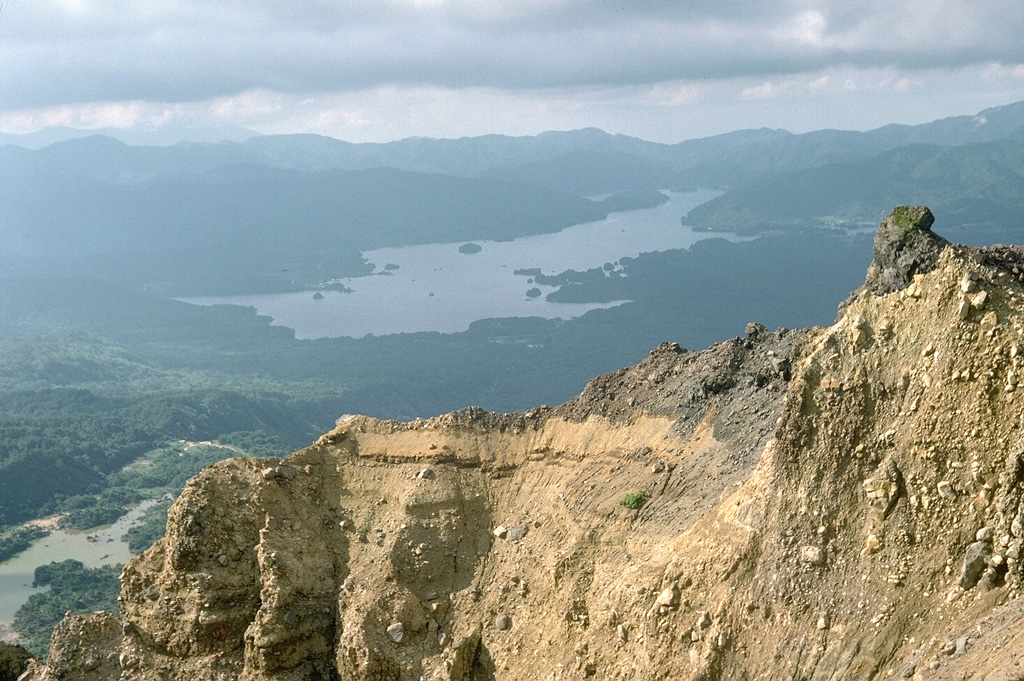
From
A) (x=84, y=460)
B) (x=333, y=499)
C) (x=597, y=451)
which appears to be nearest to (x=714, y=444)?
(x=597, y=451)

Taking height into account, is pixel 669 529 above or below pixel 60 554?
above

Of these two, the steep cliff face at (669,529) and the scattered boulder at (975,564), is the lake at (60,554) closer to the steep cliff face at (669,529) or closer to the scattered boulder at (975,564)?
the steep cliff face at (669,529)

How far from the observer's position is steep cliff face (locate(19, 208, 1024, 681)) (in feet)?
56.4

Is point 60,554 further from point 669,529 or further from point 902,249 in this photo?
point 902,249

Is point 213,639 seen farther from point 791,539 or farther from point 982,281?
point 982,281

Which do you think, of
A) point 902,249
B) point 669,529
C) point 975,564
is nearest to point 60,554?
point 669,529

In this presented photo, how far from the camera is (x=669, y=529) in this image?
855 inches

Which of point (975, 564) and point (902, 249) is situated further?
point (902, 249)

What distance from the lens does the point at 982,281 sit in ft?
58.6

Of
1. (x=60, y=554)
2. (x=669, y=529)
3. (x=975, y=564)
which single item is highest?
(x=975, y=564)

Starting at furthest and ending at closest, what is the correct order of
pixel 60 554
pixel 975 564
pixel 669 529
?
pixel 60 554 → pixel 669 529 → pixel 975 564

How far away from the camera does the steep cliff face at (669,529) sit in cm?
1719

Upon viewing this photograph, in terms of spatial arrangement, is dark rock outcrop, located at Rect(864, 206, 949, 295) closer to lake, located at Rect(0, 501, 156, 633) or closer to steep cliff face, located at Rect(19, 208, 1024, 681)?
steep cliff face, located at Rect(19, 208, 1024, 681)

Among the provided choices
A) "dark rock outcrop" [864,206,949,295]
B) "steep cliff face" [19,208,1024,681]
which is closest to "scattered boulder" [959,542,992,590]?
"steep cliff face" [19,208,1024,681]
